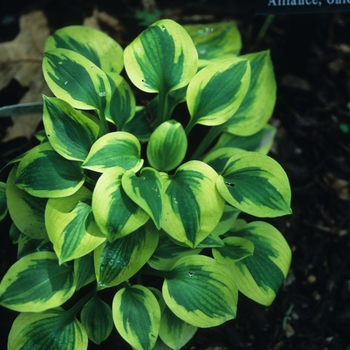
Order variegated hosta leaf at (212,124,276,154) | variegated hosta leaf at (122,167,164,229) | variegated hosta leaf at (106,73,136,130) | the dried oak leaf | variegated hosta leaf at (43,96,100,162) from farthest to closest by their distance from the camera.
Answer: the dried oak leaf → variegated hosta leaf at (212,124,276,154) → variegated hosta leaf at (106,73,136,130) → variegated hosta leaf at (43,96,100,162) → variegated hosta leaf at (122,167,164,229)

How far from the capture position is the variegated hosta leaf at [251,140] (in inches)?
62.6

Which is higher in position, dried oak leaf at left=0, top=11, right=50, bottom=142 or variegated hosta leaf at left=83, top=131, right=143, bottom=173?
variegated hosta leaf at left=83, top=131, right=143, bottom=173

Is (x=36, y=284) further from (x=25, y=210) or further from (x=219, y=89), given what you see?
(x=219, y=89)

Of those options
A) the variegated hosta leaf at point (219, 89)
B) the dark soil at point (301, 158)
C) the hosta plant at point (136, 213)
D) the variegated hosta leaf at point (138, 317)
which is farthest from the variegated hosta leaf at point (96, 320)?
the variegated hosta leaf at point (219, 89)

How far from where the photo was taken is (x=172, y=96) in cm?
154

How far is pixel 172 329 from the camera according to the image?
1.35m

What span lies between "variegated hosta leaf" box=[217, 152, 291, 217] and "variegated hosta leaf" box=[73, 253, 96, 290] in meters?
0.40

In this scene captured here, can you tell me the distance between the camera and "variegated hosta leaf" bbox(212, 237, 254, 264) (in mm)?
1296

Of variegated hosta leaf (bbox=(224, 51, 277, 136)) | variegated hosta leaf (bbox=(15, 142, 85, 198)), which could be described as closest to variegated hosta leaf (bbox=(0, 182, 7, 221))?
variegated hosta leaf (bbox=(15, 142, 85, 198))

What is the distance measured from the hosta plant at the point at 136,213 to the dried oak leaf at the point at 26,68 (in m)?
0.48

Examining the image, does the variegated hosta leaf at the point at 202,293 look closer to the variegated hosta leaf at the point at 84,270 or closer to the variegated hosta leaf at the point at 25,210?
the variegated hosta leaf at the point at 84,270

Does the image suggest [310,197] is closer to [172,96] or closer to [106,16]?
[172,96]

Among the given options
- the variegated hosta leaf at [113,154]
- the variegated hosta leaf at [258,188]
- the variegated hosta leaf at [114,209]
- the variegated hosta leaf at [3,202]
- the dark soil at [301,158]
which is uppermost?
the variegated hosta leaf at [113,154]

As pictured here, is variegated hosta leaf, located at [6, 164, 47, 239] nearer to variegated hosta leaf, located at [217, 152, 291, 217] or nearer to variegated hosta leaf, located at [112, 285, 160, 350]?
variegated hosta leaf, located at [112, 285, 160, 350]
